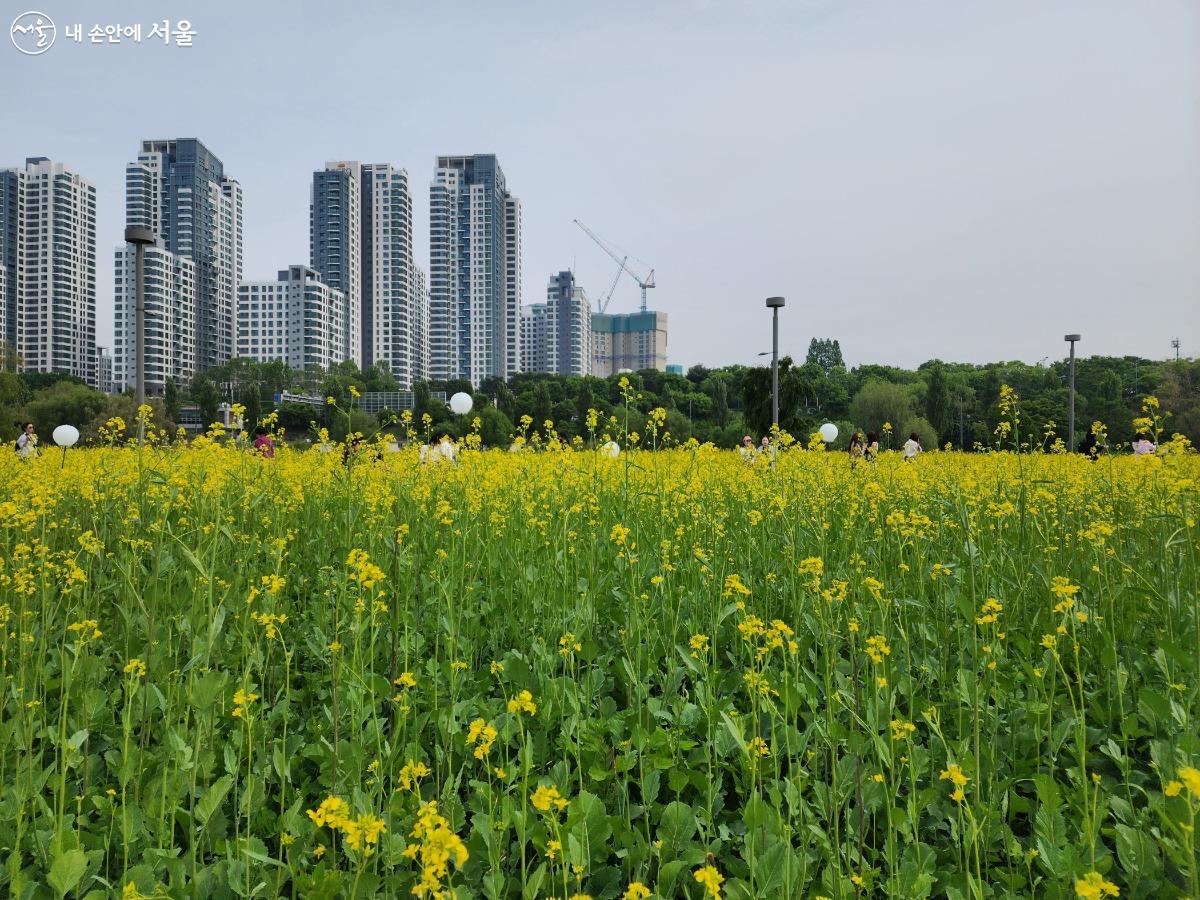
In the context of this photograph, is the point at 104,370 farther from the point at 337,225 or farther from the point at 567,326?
the point at 567,326

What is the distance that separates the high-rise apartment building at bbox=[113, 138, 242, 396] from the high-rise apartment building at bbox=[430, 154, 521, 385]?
106 ft

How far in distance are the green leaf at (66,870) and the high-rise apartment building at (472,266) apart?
11274 centimetres

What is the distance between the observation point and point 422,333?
12188 centimetres

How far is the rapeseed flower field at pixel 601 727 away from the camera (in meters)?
1.56

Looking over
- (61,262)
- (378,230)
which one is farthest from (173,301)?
(378,230)

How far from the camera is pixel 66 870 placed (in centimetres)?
143

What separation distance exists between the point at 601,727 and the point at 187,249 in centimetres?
11515

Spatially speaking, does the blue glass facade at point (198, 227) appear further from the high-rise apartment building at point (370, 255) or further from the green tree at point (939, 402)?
the green tree at point (939, 402)

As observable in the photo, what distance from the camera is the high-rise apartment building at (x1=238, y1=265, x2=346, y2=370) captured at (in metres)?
109

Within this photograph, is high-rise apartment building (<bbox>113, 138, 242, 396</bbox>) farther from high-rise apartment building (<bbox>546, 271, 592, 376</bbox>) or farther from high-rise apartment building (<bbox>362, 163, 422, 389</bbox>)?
high-rise apartment building (<bbox>546, 271, 592, 376</bbox>)

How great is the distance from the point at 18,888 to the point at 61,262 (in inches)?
3244

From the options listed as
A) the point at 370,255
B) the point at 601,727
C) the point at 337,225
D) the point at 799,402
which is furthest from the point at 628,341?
the point at 601,727

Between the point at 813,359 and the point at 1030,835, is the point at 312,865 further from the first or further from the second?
the point at 813,359

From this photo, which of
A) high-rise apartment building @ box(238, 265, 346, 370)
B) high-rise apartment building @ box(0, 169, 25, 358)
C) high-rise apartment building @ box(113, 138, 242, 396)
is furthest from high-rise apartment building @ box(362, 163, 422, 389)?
high-rise apartment building @ box(0, 169, 25, 358)
